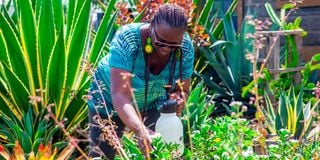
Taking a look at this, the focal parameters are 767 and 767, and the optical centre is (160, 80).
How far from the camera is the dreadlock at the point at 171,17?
112 inches

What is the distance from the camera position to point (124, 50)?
3.17m

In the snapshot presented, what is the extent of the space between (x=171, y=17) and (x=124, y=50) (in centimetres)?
38

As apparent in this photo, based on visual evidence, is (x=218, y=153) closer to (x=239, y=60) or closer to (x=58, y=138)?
(x=58, y=138)

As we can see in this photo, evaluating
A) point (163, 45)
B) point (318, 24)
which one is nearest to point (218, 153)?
point (163, 45)

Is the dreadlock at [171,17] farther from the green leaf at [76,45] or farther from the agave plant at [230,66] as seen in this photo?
the agave plant at [230,66]

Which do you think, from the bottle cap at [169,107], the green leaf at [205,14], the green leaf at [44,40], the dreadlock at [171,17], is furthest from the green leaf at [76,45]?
the bottle cap at [169,107]

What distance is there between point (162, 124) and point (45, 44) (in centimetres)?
249

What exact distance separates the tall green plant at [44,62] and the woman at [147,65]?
119 cm

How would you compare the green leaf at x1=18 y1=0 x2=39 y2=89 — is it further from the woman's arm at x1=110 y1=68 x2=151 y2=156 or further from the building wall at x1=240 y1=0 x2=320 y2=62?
the building wall at x1=240 y1=0 x2=320 y2=62

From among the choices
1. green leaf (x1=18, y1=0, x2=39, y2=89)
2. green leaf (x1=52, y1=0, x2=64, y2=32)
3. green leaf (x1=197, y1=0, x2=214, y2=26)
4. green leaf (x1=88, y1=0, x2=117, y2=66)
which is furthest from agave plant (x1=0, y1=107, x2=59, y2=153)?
green leaf (x1=197, y1=0, x2=214, y2=26)

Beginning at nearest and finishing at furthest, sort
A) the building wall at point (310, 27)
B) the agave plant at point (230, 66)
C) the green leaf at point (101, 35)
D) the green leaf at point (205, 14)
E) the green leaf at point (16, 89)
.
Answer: the green leaf at point (16, 89) < the green leaf at point (101, 35) < the agave plant at point (230, 66) < the green leaf at point (205, 14) < the building wall at point (310, 27)

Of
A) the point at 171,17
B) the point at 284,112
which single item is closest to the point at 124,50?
the point at 171,17

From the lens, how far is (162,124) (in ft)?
8.20

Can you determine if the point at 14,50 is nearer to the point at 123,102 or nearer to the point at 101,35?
the point at 101,35
